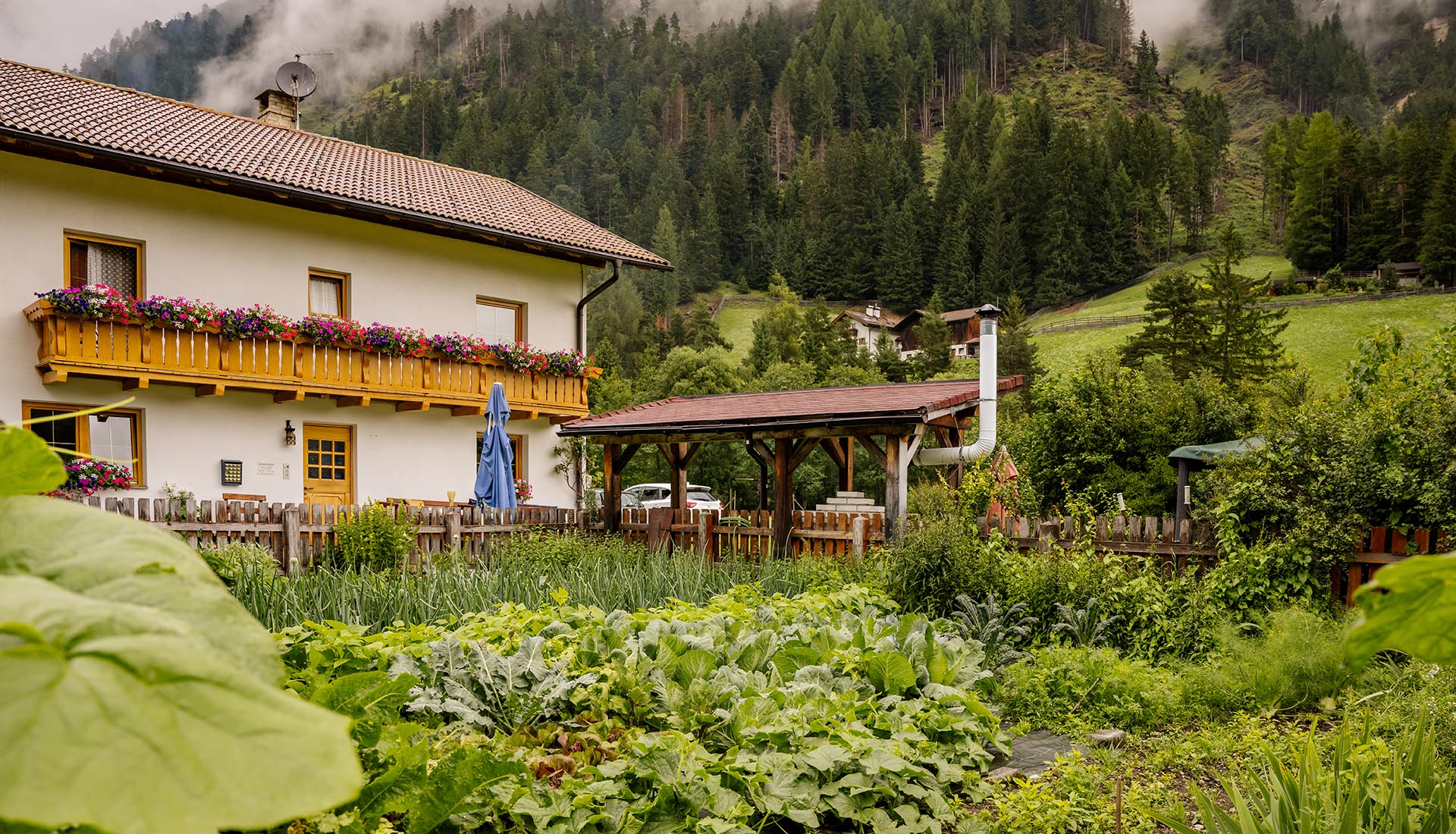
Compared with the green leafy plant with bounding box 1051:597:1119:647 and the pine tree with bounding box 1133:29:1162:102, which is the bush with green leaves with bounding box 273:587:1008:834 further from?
the pine tree with bounding box 1133:29:1162:102

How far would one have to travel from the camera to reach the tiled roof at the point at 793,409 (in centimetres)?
1310

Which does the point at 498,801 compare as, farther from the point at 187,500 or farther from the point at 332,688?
the point at 187,500

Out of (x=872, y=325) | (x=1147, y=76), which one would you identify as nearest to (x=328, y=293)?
(x=872, y=325)

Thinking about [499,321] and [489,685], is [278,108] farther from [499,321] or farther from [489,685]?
[489,685]

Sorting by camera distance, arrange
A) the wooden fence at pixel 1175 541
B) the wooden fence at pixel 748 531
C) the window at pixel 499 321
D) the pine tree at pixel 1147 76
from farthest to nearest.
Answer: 1. the pine tree at pixel 1147 76
2. the window at pixel 499 321
3. the wooden fence at pixel 748 531
4. the wooden fence at pixel 1175 541

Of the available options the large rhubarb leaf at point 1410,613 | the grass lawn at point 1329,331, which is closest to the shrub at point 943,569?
the large rhubarb leaf at point 1410,613

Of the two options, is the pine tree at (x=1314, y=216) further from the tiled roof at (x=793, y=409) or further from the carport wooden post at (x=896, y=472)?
the carport wooden post at (x=896, y=472)

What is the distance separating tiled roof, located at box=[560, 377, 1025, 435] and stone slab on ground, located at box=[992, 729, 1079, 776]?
22.1 ft

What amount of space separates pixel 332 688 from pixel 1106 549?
872cm

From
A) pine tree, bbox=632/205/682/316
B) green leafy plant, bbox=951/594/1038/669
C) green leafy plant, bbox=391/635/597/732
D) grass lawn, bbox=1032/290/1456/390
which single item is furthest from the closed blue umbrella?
pine tree, bbox=632/205/682/316

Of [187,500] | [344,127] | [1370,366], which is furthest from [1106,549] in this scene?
[344,127]

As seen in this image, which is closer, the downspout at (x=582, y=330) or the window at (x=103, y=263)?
the window at (x=103, y=263)

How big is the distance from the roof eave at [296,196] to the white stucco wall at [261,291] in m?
0.24

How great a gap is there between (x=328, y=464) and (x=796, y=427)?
943cm
